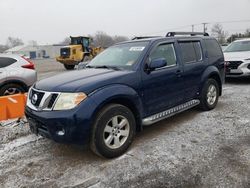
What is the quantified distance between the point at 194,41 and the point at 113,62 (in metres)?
2.01

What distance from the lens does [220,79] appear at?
6434 millimetres

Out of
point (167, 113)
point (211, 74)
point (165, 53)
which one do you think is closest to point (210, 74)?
point (211, 74)

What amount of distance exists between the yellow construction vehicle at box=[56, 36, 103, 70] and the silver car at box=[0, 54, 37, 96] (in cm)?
1312

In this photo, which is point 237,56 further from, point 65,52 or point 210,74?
point 65,52

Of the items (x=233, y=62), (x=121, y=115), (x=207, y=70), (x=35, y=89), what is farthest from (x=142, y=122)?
(x=233, y=62)

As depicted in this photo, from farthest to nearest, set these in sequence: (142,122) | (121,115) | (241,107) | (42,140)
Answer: (241,107) → (42,140) → (142,122) → (121,115)

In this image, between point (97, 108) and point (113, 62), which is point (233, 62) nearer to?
point (113, 62)

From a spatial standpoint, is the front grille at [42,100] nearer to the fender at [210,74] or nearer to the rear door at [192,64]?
the rear door at [192,64]

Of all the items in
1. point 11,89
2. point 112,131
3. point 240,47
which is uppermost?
point 240,47

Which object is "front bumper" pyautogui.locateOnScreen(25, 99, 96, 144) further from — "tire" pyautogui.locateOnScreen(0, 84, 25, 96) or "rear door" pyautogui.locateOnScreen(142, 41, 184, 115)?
"tire" pyautogui.locateOnScreen(0, 84, 25, 96)

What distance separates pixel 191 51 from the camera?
18.4ft

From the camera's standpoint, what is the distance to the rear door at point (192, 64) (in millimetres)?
5316

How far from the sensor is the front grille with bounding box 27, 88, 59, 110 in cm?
369

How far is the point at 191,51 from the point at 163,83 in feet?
4.41
